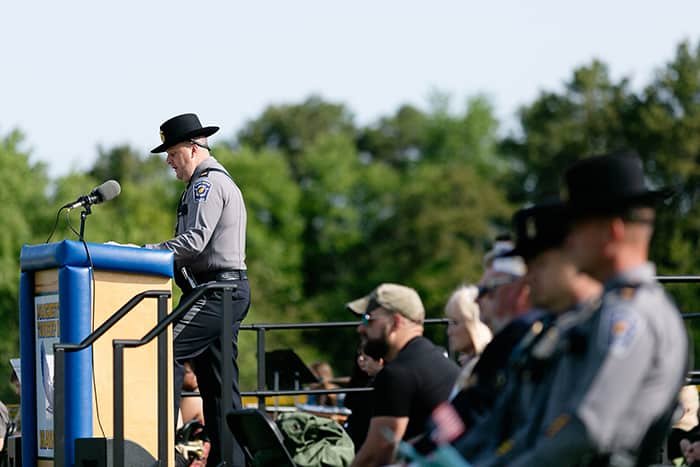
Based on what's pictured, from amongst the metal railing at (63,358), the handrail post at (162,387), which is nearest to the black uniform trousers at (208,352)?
the handrail post at (162,387)

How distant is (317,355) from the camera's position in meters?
55.0

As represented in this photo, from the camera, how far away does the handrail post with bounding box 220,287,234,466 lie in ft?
24.2

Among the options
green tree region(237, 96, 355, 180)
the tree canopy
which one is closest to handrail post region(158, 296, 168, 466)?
the tree canopy

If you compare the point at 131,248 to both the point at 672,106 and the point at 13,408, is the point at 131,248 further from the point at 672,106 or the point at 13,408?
the point at 672,106

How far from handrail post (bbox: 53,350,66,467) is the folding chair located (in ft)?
2.81

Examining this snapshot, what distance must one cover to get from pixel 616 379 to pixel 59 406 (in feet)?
13.3

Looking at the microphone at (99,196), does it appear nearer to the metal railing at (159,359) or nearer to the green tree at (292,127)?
the metal railing at (159,359)

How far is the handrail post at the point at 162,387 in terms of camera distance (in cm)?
731

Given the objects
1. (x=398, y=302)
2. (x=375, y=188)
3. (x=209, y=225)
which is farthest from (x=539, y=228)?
(x=375, y=188)

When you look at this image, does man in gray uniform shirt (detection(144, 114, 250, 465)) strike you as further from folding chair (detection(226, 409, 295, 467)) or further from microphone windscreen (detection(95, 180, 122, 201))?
microphone windscreen (detection(95, 180, 122, 201))

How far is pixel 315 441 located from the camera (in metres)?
8.10

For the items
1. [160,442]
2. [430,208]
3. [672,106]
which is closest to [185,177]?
[160,442]

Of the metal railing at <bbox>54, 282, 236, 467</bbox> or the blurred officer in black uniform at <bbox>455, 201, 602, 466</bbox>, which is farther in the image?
the metal railing at <bbox>54, 282, 236, 467</bbox>

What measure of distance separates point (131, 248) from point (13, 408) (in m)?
6.33
